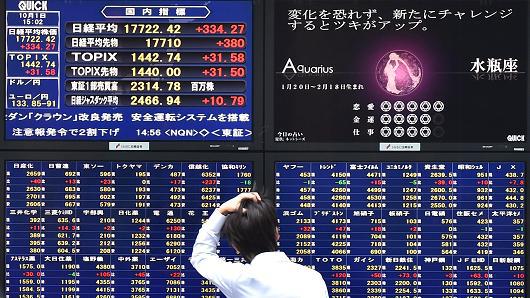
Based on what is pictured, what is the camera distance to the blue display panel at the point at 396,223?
4.75 m

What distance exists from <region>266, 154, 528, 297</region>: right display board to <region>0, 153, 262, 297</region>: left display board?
35cm

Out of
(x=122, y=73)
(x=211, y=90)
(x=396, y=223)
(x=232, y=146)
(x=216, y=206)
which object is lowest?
(x=396, y=223)

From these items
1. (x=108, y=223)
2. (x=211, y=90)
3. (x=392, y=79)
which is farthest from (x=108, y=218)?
(x=392, y=79)

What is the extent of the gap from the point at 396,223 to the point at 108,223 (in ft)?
5.49

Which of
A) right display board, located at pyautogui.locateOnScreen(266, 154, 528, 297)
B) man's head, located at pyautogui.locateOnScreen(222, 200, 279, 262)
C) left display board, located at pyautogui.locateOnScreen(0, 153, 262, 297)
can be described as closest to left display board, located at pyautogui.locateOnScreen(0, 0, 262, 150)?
left display board, located at pyautogui.locateOnScreen(0, 153, 262, 297)

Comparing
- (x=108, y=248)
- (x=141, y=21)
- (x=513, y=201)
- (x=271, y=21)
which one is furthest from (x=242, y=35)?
(x=513, y=201)

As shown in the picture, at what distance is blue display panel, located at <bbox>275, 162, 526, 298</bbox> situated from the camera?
4.75 meters

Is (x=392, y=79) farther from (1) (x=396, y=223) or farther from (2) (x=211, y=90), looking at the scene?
(2) (x=211, y=90)

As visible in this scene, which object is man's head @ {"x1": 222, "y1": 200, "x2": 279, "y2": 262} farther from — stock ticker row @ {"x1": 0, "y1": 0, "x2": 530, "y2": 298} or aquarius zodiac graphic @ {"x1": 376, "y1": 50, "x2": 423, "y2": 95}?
aquarius zodiac graphic @ {"x1": 376, "y1": 50, "x2": 423, "y2": 95}

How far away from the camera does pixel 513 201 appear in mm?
4766

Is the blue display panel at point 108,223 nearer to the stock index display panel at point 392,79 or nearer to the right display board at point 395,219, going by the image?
the right display board at point 395,219

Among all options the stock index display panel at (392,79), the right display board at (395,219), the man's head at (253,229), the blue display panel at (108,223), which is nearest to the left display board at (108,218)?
the blue display panel at (108,223)

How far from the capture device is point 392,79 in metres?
4.77

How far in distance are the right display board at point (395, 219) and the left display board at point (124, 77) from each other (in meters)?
0.46
